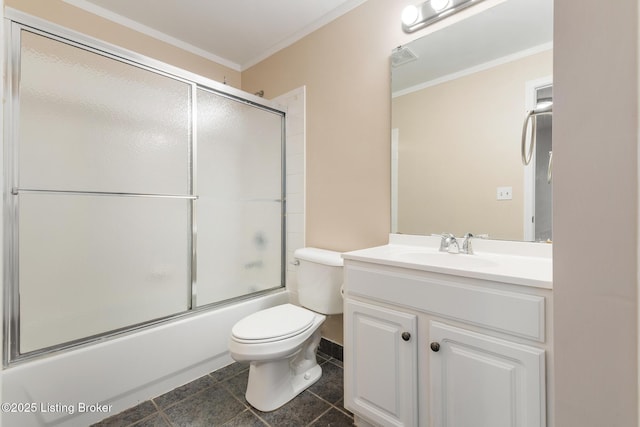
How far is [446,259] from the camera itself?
4.49 ft

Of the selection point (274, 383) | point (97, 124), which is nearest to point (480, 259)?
point (274, 383)

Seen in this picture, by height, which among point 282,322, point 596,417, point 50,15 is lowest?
point 282,322

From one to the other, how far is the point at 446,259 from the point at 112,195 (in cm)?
177

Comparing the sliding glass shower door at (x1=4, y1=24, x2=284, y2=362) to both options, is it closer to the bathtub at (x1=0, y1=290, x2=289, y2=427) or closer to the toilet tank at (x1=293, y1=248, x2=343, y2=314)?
the bathtub at (x1=0, y1=290, x2=289, y2=427)

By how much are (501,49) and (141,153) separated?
6.43 feet

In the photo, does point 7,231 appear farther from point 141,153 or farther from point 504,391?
point 504,391

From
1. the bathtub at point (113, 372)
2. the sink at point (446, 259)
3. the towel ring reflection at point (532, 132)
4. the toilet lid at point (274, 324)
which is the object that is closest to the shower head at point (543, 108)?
the towel ring reflection at point (532, 132)

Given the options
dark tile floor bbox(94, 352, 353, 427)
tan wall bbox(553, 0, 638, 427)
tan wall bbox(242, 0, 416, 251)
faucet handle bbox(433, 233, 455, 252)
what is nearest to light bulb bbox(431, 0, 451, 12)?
tan wall bbox(242, 0, 416, 251)

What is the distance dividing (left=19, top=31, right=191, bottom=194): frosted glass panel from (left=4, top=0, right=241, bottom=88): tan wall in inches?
26.0

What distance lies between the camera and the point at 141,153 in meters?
1.68

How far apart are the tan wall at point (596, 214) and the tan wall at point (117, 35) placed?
8.32 ft

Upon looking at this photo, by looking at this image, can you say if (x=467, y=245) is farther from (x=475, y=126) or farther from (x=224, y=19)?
(x=224, y=19)

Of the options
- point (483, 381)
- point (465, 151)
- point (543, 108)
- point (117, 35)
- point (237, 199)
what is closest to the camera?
point (483, 381)

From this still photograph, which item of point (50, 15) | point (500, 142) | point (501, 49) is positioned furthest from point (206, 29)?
point (500, 142)
